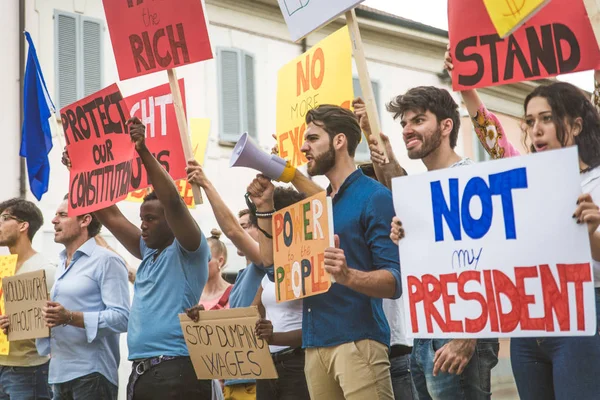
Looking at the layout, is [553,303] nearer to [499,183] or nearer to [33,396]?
[499,183]

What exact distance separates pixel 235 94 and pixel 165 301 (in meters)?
11.1

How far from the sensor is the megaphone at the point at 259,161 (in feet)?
15.2

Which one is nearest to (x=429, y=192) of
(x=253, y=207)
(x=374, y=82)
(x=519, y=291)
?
(x=519, y=291)

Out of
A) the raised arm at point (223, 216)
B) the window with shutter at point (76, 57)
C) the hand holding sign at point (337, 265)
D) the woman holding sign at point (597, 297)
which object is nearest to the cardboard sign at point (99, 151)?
the raised arm at point (223, 216)

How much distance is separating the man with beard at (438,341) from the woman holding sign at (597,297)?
0.84ft

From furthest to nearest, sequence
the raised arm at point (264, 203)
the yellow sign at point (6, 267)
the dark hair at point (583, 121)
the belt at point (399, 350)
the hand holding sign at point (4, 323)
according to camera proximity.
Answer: the yellow sign at point (6, 267) → the hand holding sign at point (4, 323) → the belt at point (399, 350) → the raised arm at point (264, 203) → the dark hair at point (583, 121)

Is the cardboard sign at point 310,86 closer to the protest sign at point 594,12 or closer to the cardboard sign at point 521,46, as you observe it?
the cardboard sign at point 521,46

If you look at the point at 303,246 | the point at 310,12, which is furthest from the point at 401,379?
the point at 310,12

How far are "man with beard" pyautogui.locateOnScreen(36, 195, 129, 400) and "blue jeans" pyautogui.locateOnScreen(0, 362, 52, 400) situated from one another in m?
0.60

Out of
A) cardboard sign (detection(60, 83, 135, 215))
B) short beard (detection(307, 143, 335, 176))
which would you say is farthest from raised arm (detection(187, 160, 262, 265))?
short beard (detection(307, 143, 335, 176))

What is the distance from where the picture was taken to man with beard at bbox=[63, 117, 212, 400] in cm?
490

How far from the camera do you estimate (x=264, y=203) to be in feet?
15.9

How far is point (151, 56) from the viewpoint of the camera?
5613 mm

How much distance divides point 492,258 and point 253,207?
1874 mm
